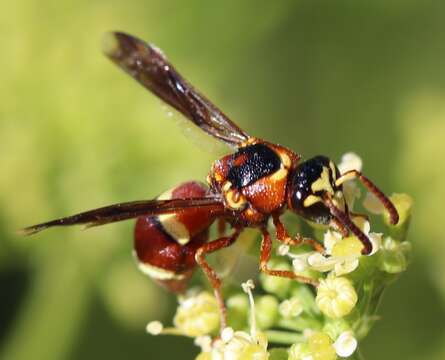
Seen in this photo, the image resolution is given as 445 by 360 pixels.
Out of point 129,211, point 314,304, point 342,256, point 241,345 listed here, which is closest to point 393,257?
point 342,256

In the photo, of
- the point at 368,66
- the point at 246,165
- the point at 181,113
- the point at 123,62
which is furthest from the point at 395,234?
the point at 368,66

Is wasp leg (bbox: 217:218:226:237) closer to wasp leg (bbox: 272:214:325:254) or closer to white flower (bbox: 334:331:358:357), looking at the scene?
wasp leg (bbox: 272:214:325:254)

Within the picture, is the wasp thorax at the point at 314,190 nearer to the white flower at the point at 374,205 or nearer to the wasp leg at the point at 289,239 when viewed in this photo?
the wasp leg at the point at 289,239

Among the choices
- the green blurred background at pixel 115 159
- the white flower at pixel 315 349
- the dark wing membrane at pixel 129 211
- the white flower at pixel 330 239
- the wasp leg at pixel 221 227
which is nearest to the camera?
the dark wing membrane at pixel 129 211

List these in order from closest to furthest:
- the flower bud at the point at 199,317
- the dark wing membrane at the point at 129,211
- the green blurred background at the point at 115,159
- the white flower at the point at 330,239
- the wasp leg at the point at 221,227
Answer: the dark wing membrane at the point at 129,211
the white flower at the point at 330,239
the flower bud at the point at 199,317
the wasp leg at the point at 221,227
the green blurred background at the point at 115,159

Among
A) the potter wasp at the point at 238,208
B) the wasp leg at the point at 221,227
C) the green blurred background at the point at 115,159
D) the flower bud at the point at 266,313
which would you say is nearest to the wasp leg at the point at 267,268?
the potter wasp at the point at 238,208

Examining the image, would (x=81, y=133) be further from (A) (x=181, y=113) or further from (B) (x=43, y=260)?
(A) (x=181, y=113)

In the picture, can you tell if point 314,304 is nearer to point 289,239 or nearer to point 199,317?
point 289,239
